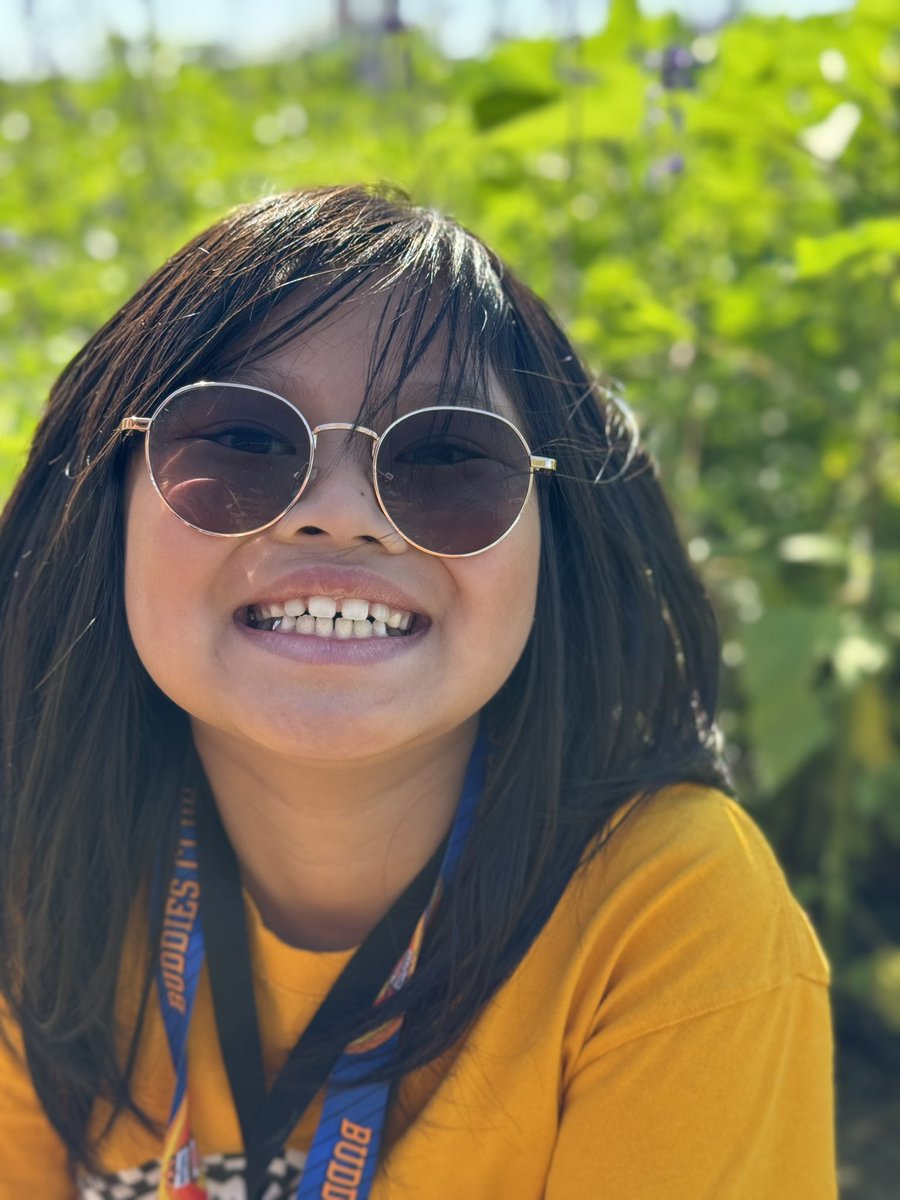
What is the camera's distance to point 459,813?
1600 millimetres

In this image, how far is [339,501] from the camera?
138 cm

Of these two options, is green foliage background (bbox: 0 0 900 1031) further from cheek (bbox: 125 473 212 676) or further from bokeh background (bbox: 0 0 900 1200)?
cheek (bbox: 125 473 212 676)

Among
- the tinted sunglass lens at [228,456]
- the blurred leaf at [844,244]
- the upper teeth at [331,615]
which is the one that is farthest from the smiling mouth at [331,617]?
the blurred leaf at [844,244]

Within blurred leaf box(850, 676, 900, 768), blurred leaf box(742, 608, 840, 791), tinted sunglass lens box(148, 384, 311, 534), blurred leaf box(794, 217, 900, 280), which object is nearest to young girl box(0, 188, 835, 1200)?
tinted sunglass lens box(148, 384, 311, 534)

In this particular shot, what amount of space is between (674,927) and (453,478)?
545mm

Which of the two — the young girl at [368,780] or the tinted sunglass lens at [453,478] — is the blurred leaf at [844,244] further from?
the tinted sunglass lens at [453,478]

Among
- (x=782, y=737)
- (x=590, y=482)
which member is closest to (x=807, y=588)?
(x=782, y=737)

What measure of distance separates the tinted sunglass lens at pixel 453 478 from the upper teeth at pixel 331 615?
0.31 feet

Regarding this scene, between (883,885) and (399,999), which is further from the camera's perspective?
(883,885)

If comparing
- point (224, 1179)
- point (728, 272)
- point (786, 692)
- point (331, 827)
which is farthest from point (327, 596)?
point (728, 272)

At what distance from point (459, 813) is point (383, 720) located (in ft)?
0.80

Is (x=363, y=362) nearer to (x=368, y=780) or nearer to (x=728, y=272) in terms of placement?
(x=368, y=780)

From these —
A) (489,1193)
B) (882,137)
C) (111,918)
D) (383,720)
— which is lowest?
(489,1193)

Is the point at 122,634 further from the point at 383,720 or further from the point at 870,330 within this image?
the point at 870,330
